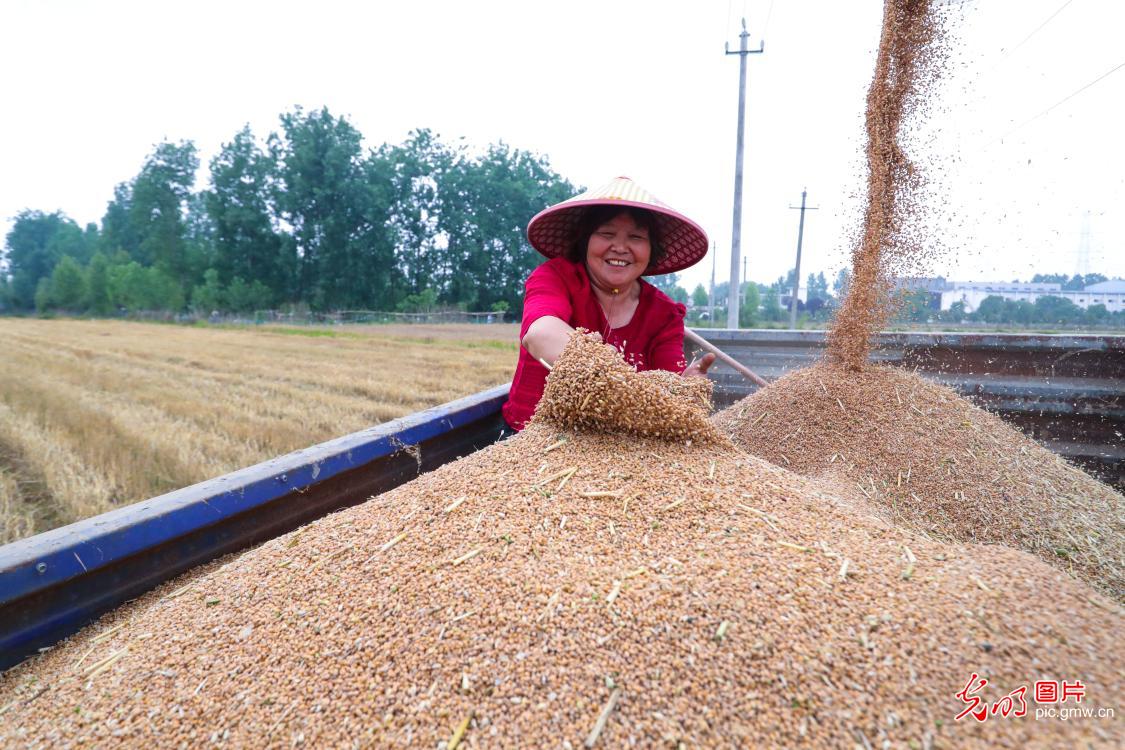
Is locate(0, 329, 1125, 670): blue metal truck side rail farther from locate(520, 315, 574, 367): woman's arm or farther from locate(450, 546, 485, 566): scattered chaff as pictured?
locate(450, 546, 485, 566): scattered chaff

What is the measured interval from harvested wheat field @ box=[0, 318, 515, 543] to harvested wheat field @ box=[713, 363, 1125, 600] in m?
3.61

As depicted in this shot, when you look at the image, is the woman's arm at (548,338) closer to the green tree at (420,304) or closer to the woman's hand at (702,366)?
the woman's hand at (702,366)

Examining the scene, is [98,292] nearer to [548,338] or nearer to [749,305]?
[749,305]

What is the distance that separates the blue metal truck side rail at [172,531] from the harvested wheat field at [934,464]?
1.38 metres

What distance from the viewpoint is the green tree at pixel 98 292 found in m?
34.9

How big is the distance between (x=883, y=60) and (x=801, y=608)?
7.40 feet

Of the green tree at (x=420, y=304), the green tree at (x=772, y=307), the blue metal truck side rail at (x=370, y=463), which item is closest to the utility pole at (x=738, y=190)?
the blue metal truck side rail at (x=370, y=463)

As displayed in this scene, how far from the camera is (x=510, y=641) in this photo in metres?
0.95

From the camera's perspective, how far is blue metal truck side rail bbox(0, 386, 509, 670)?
1.16m

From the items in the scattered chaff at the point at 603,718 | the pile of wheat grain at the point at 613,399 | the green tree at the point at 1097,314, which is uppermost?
the green tree at the point at 1097,314

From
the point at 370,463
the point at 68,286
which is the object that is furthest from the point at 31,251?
the point at 370,463

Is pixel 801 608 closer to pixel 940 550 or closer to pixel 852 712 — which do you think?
pixel 852 712

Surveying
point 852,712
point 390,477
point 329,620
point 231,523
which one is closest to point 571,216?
point 390,477

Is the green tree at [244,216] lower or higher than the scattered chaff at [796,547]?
higher
